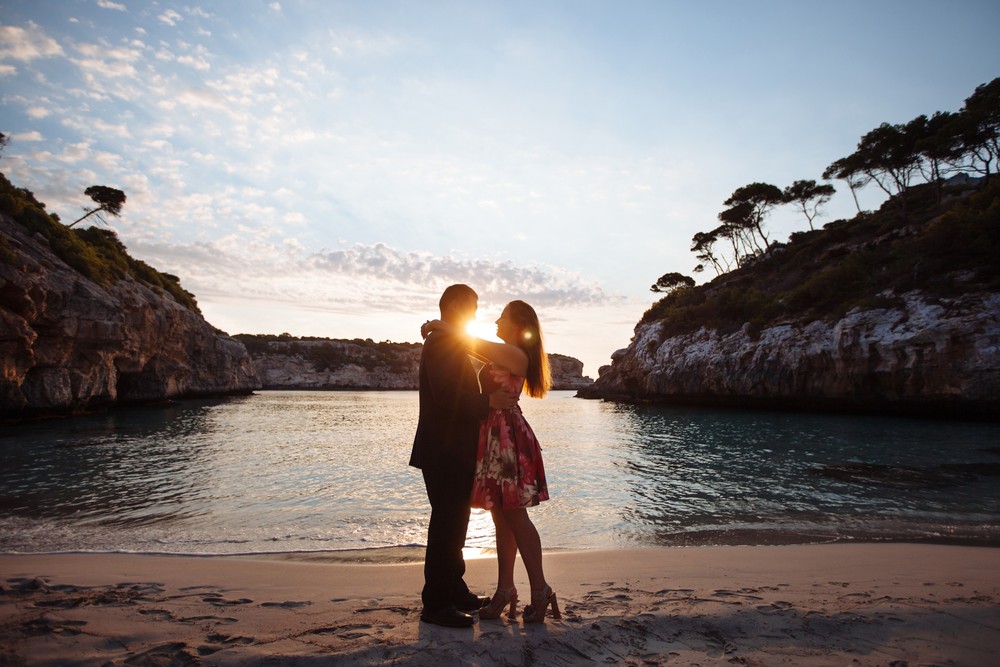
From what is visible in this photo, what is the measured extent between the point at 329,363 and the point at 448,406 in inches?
4899

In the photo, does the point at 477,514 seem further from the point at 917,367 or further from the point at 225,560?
the point at 917,367

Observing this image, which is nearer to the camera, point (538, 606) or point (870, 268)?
point (538, 606)

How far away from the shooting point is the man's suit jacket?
3.34 meters

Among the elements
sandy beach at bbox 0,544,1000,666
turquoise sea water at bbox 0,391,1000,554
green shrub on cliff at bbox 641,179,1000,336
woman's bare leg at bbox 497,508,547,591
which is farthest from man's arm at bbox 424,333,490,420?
green shrub on cliff at bbox 641,179,1000,336

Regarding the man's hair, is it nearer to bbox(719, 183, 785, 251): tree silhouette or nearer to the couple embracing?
the couple embracing

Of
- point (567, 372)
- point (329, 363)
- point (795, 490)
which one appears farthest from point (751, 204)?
point (567, 372)

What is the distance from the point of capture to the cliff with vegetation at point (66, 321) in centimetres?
2180

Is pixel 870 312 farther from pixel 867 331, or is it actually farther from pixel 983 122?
pixel 983 122

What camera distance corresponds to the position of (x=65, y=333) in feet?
83.5

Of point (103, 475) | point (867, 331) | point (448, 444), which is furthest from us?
point (867, 331)

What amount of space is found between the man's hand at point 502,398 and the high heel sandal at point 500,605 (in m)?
1.32

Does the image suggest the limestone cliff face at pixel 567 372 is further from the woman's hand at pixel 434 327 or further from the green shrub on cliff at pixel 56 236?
the woman's hand at pixel 434 327

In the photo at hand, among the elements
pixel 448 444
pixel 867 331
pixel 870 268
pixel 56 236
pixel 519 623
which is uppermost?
pixel 870 268

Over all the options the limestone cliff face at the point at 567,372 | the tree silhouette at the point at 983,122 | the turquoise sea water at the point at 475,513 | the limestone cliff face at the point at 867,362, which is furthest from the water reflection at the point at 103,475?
the limestone cliff face at the point at 567,372
